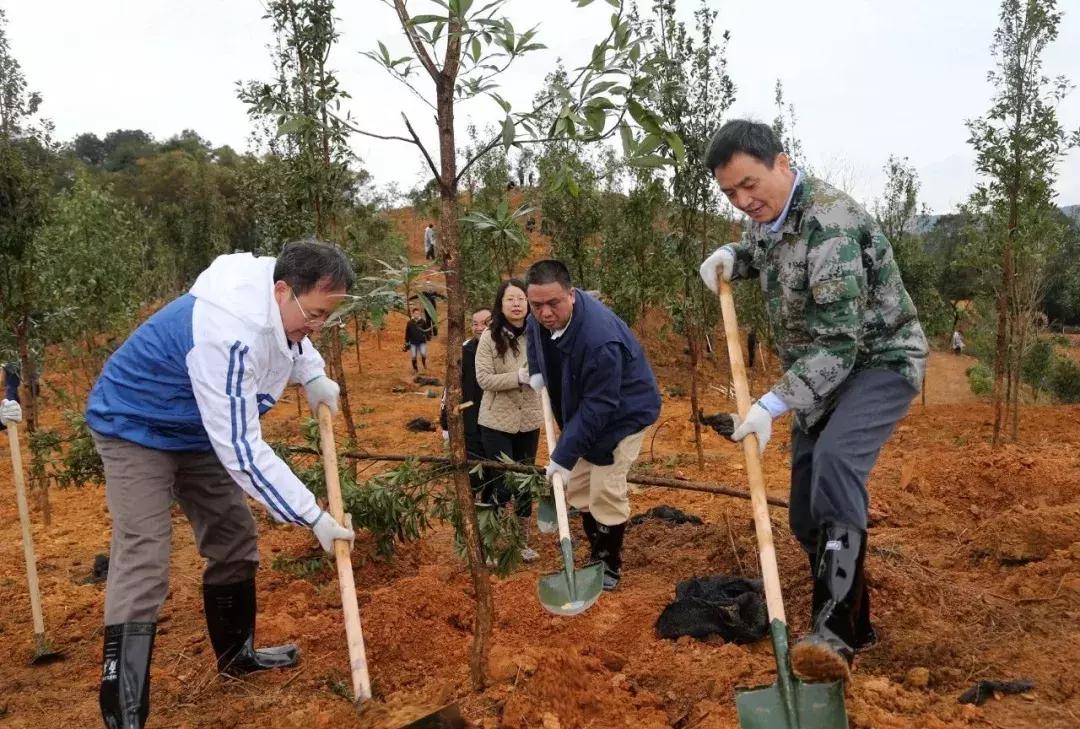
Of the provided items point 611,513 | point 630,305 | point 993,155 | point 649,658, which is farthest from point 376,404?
point 649,658

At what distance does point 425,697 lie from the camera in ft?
9.98

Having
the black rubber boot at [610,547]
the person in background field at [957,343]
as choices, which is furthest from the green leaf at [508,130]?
the person in background field at [957,343]

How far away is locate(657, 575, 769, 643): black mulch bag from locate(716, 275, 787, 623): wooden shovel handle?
2.38 feet

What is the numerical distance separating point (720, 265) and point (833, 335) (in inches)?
26.0

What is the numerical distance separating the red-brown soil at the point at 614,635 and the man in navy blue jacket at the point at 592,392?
48cm

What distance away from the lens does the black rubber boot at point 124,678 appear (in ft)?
9.42

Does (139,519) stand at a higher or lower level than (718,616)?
higher

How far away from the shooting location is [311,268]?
286cm

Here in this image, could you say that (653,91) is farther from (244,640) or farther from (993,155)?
(993,155)

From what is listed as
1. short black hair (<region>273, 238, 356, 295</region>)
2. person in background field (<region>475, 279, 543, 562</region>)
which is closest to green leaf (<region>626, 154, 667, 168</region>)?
short black hair (<region>273, 238, 356, 295</region>)

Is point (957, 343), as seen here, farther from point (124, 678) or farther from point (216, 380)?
point (124, 678)

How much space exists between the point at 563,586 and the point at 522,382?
5.85ft

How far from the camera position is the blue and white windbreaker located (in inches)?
108

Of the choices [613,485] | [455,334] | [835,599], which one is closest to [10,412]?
Answer: [455,334]
